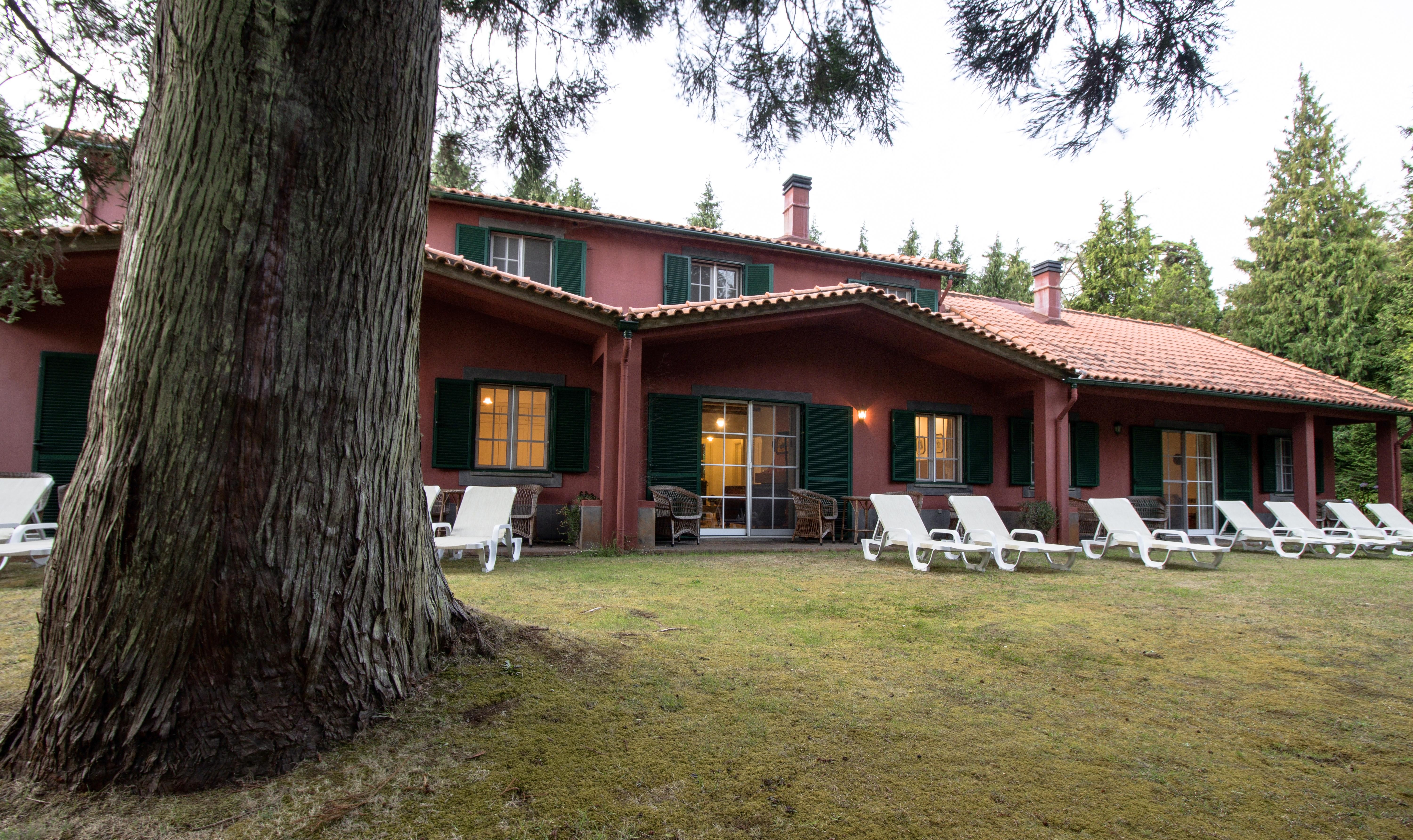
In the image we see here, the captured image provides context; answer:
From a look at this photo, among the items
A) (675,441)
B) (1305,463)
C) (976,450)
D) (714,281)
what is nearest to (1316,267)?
(1305,463)

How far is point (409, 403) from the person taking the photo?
266cm

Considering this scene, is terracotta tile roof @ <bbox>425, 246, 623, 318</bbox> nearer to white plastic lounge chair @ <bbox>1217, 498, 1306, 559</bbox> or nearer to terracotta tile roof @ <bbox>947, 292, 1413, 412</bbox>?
terracotta tile roof @ <bbox>947, 292, 1413, 412</bbox>

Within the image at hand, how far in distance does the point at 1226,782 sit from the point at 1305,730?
0.81 meters

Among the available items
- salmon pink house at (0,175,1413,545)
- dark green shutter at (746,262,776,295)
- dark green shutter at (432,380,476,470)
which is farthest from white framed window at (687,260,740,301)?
dark green shutter at (432,380,476,470)

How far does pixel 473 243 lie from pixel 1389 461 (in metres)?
16.8

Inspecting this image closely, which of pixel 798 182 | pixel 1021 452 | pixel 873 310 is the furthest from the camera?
pixel 798 182

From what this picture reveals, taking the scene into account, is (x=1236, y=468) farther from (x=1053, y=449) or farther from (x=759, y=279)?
(x=759, y=279)

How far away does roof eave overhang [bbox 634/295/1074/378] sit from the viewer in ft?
27.3

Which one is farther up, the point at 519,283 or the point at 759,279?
the point at 759,279

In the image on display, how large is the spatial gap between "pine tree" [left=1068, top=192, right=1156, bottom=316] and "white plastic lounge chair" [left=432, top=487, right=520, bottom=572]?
2688cm

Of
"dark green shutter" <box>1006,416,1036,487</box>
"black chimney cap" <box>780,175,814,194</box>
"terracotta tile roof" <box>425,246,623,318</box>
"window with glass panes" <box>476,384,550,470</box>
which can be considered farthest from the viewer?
"black chimney cap" <box>780,175,814,194</box>

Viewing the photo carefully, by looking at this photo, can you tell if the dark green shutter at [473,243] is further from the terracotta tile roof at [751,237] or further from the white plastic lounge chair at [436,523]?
the white plastic lounge chair at [436,523]

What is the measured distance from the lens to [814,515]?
9.84 metres

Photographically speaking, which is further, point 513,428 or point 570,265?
point 570,265
